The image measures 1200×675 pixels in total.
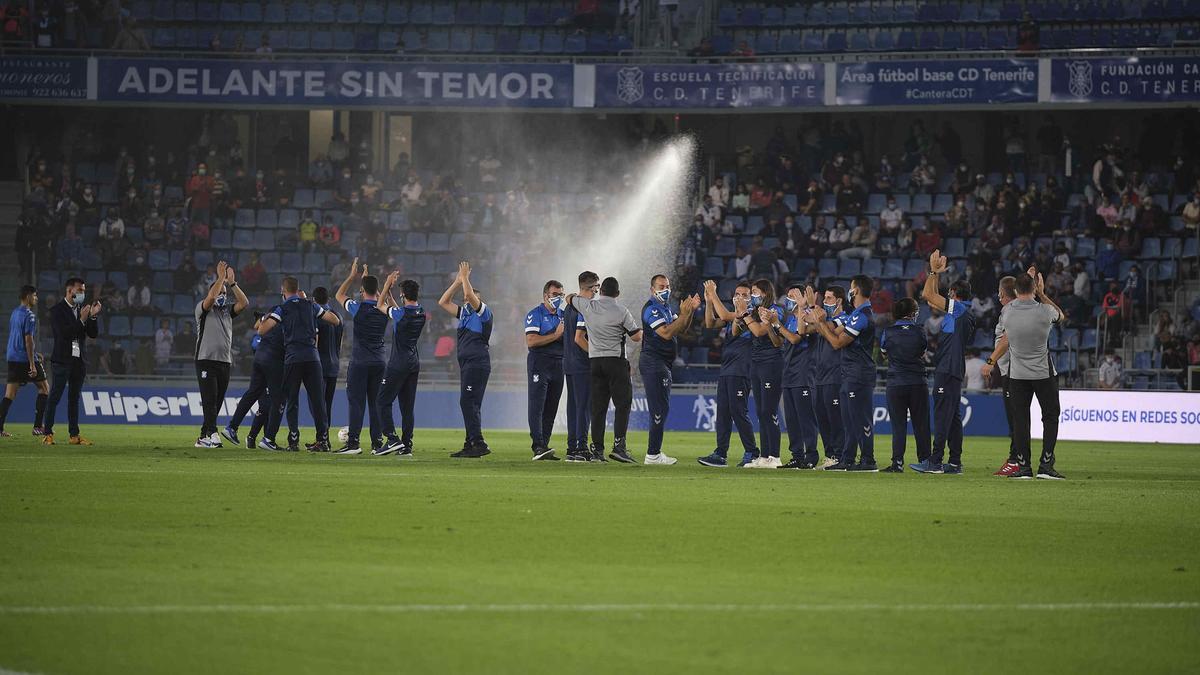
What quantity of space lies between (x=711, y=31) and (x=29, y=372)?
2214 cm

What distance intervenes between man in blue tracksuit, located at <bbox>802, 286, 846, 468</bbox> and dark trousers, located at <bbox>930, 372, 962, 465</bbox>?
113cm

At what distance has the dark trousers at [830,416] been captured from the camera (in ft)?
Answer: 60.4

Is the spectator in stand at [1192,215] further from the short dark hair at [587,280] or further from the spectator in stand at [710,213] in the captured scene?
the short dark hair at [587,280]

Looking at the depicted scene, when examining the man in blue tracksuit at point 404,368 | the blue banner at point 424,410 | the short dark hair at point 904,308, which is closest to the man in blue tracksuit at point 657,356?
the short dark hair at point 904,308

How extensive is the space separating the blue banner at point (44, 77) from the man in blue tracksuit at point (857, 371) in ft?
81.2

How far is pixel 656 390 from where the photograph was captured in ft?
60.7

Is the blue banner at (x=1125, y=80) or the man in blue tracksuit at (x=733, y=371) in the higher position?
the blue banner at (x=1125, y=80)

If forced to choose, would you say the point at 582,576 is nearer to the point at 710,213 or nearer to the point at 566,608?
the point at 566,608

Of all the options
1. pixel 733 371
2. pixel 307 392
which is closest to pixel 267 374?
pixel 307 392

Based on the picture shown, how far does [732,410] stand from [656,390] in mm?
926

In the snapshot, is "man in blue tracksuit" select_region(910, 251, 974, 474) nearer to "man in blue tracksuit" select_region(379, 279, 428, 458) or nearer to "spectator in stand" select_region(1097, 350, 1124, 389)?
"man in blue tracksuit" select_region(379, 279, 428, 458)

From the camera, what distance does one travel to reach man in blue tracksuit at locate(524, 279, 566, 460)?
18.9 m

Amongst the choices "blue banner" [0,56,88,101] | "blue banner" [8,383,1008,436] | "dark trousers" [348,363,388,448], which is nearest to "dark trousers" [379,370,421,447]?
"dark trousers" [348,363,388,448]

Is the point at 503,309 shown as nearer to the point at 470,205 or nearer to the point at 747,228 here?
the point at 470,205
